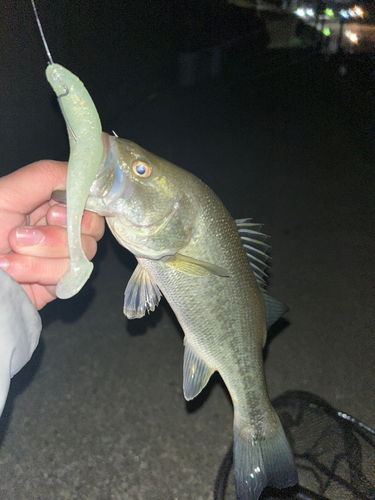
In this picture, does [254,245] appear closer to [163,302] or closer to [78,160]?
[78,160]

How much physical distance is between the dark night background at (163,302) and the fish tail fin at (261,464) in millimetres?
982

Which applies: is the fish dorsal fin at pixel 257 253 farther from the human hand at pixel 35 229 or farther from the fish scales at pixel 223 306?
the human hand at pixel 35 229


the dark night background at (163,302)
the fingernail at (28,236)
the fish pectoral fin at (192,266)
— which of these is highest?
the fingernail at (28,236)

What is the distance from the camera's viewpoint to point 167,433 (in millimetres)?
2150

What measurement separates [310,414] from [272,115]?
164 inches

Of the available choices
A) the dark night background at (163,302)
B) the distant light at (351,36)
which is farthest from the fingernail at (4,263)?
the distant light at (351,36)

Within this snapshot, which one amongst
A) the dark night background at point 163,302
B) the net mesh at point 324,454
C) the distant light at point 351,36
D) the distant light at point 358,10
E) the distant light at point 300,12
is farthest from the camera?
the distant light at point 351,36

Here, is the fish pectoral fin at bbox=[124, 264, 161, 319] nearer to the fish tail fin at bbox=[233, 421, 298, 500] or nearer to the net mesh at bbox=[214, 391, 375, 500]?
the fish tail fin at bbox=[233, 421, 298, 500]

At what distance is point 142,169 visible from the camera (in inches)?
36.3

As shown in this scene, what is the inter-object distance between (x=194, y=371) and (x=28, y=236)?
2.21 ft

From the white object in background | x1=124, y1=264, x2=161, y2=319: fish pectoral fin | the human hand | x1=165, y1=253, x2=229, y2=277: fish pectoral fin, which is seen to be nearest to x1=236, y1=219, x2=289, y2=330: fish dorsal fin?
x1=165, y1=253, x2=229, y2=277: fish pectoral fin

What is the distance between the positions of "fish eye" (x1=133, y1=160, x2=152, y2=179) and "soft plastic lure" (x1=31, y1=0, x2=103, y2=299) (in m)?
0.15

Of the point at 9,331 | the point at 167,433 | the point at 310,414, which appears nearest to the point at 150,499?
the point at 167,433

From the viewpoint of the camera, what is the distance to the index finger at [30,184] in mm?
1034
